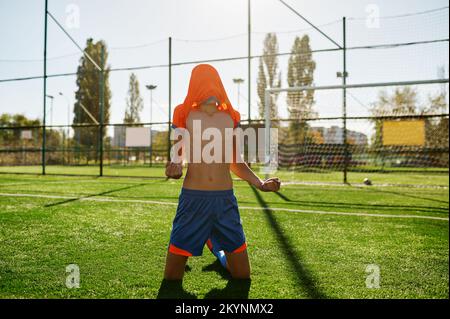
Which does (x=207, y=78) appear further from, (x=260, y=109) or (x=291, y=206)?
(x=260, y=109)

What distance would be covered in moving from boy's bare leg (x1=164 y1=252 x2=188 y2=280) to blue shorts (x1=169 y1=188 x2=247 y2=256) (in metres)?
0.05

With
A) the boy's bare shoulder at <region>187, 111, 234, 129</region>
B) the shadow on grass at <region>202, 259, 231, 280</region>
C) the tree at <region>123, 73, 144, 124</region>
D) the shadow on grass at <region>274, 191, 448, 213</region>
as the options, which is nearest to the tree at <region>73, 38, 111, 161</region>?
the tree at <region>123, 73, 144, 124</region>

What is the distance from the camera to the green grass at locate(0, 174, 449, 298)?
2.53 metres

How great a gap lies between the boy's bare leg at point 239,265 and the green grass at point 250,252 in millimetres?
108

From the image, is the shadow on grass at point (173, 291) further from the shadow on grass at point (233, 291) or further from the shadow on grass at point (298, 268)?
the shadow on grass at point (298, 268)

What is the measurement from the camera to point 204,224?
2592 mm

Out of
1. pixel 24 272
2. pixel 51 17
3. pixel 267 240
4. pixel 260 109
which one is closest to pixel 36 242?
pixel 24 272

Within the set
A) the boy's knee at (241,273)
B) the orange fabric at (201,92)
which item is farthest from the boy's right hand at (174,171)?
the boy's knee at (241,273)

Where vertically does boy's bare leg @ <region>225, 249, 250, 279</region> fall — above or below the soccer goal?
below

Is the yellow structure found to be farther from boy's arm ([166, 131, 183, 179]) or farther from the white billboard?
Answer: boy's arm ([166, 131, 183, 179])

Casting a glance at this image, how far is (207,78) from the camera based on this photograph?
8.46 ft

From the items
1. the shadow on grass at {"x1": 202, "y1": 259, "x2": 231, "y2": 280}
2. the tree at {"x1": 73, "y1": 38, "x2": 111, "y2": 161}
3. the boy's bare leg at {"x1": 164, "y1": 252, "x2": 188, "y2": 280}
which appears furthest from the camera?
the tree at {"x1": 73, "y1": 38, "x2": 111, "y2": 161}

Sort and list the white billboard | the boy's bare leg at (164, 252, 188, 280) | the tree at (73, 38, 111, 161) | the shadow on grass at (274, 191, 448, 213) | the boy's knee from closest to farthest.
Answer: the boy's bare leg at (164, 252, 188, 280) < the boy's knee < the shadow on grass at (274, 191, 448, 213) < the white billboard < the tree at (73, 38, 111, 161)
